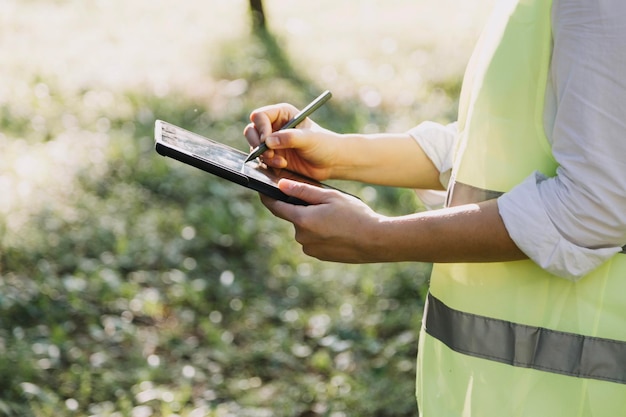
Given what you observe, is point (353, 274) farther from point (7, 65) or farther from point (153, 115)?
point (7, 65)

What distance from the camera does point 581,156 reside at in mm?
1367

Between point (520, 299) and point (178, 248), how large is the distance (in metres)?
3.47

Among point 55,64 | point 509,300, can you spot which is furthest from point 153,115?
point 509,300

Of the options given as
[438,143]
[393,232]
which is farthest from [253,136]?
[393,232]

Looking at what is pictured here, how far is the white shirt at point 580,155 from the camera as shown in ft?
4.34

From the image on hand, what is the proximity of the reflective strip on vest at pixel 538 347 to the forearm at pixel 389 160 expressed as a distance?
441mm

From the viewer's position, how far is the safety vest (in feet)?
4.93

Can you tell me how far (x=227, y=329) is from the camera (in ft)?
14.0

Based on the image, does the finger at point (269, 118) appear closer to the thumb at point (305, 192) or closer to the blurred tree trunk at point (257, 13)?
the thumb at point (305, 192)

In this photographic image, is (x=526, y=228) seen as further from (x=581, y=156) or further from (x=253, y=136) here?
(x=253, y=136)

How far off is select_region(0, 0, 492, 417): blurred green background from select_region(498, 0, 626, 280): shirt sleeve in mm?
→ 2272

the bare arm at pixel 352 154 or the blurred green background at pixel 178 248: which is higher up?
the bare arm at pixel 352 154

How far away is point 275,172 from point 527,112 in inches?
24.5

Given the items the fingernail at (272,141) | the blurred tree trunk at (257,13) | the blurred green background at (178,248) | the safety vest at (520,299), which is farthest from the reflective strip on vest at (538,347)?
the blurred tree trunk at (257,13)
